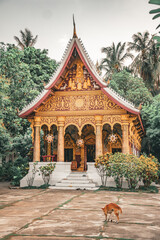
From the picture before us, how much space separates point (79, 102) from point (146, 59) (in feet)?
78.2

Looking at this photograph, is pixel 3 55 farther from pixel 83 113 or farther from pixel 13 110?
pixel 83 113

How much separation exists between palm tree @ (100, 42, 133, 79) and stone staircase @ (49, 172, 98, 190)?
29900 millimetres

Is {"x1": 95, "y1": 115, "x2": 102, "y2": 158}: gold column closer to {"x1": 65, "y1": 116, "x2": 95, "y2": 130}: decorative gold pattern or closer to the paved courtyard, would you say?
{"x1": 65, "y1": 116, "x2": 95, "y2": 130}: decorative gold pattern

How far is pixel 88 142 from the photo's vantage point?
18.7 metres

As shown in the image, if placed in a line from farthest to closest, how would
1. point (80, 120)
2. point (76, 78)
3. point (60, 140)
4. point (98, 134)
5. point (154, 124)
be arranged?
point (154, 124) < point (76, 78) < point (80, 120) < point (60, 140) < point (98, 134)

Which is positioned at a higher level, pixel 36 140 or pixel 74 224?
pixel 36 140

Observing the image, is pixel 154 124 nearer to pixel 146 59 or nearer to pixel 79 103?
pixel 79 103

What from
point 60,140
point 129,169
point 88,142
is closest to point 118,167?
point 129,169

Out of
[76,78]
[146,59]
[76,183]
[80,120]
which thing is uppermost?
[146,59]

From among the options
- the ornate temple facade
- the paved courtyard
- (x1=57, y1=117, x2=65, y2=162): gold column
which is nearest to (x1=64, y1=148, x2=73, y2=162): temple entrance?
the ornate temple facade

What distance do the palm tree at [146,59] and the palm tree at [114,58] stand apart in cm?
408

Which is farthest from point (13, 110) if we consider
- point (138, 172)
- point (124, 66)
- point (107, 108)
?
point (124, 66)

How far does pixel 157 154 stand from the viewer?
79.7 ft

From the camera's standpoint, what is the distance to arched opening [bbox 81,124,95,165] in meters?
18.5
